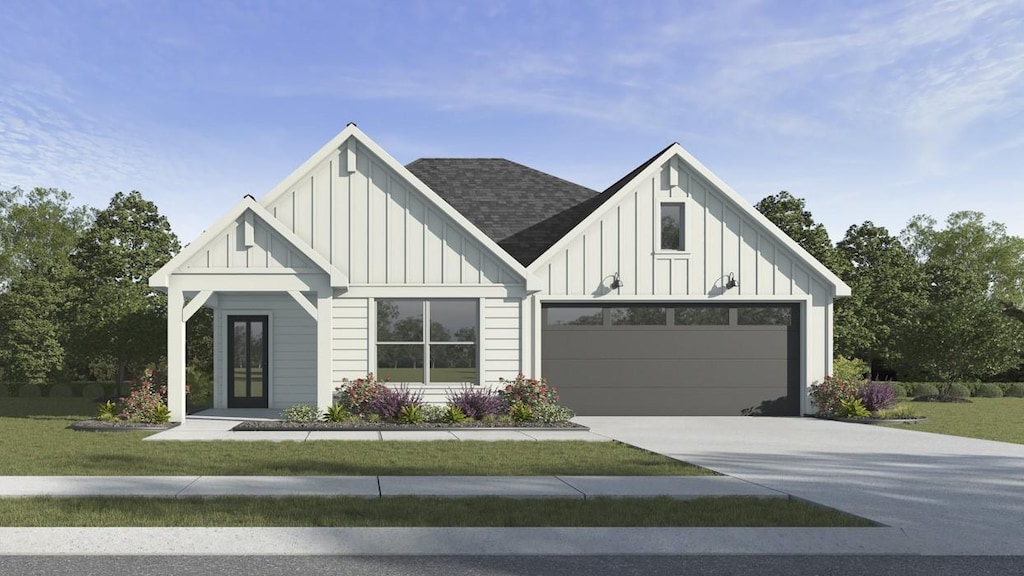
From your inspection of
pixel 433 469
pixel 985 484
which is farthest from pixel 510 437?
pixel 985 484

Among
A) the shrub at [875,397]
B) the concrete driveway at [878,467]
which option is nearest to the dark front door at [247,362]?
the concrete driveway at [878,467]

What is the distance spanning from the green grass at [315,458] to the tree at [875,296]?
2418 centimetres

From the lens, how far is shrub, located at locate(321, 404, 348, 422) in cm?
1766

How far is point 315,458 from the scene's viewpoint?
12.5 m

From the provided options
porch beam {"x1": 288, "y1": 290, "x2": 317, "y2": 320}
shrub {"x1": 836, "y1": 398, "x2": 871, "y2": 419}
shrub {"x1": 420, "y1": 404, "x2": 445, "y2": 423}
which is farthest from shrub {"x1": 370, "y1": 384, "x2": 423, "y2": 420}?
shrub {"x1": 836, "y1": 398, "x2": 871, "y2": 419}

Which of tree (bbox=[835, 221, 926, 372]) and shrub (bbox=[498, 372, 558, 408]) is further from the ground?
tree (bbox=[835, 221, 926, 372])

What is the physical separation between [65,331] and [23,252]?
2178 cm

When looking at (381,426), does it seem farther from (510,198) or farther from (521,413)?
(510,198)

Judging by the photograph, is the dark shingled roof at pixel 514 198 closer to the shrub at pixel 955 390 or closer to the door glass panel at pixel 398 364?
the door glass panel at pixel 398 364

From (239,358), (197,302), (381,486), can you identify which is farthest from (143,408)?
(381,486)

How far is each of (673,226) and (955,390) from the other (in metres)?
18.9

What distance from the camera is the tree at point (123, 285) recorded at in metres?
25.8

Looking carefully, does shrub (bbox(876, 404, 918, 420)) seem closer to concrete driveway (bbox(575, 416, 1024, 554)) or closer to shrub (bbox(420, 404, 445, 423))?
concrete driveway (bbox(575, 416, 1024, 554))

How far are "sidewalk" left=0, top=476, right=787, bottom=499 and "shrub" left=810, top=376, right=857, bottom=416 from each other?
36.4 feet
